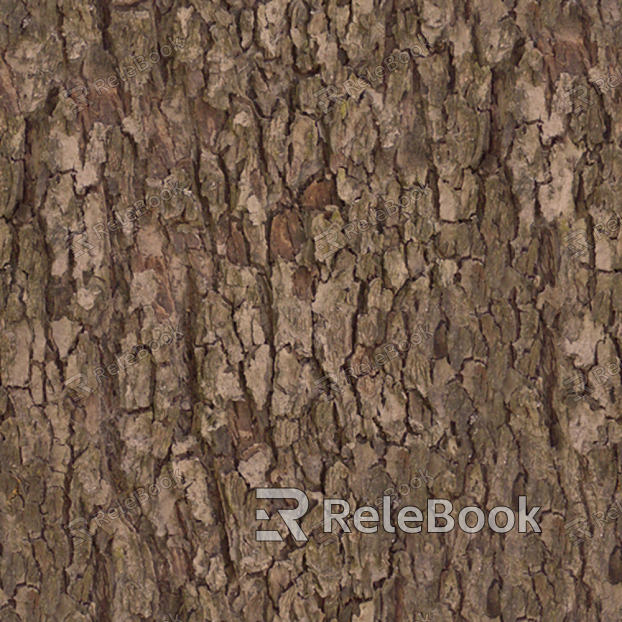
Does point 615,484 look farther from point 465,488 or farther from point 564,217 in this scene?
point 564,217

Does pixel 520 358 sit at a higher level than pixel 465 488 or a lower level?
higher

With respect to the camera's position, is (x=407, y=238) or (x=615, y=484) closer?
(x=407, y=238)

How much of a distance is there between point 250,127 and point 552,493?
951 mm

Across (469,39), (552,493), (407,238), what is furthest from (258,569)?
(469,39)

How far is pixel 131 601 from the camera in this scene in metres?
1.57

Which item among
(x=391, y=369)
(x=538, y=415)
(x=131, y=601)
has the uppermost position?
(x=391, y=369)
